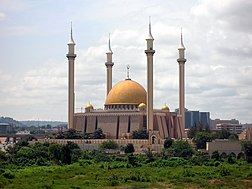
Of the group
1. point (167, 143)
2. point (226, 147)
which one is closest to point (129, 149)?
point (167, 143)

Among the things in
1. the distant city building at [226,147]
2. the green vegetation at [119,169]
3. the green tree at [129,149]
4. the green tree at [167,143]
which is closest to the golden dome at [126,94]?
the green tree at [167,143]

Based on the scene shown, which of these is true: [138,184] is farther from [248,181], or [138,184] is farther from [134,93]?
[134,93]

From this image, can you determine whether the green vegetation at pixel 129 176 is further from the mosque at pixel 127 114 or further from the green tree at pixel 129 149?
the mosque at pixel 127 114

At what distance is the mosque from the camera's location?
266ft

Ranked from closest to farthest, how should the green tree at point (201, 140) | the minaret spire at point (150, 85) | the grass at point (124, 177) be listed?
the grass at point (124, 177), the green tree at point (201, 140), the minaret spire at point (150, 85)

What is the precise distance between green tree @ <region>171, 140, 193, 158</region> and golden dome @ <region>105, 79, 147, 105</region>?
13881 millimetres

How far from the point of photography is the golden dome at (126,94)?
8388 cm

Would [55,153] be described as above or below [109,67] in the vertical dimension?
below

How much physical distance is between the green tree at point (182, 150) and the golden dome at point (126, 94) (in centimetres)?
1388

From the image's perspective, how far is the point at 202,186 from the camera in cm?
4397

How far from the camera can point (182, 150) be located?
69.5 meters

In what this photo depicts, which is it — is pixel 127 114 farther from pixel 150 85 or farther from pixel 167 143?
pixel 167 143

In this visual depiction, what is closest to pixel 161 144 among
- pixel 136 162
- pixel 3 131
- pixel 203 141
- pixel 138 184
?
pixel 203 141

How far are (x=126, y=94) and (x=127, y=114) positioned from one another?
3.21 metres
